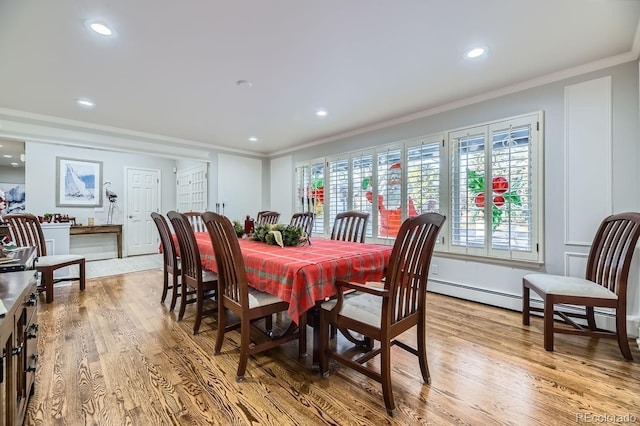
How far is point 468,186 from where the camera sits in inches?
129

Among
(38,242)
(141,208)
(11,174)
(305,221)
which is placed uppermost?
(11,174)

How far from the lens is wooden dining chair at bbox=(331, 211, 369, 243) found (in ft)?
10.1

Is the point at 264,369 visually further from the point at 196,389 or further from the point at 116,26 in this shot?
the point at 116,26

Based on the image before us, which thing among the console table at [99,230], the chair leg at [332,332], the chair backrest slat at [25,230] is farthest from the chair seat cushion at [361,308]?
the console table at [99,230]

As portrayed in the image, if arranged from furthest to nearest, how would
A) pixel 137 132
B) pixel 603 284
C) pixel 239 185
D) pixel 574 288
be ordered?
1. pixel 239 185
2. pixel 137 132
3. pixel 603 284
4. pixel 574 288

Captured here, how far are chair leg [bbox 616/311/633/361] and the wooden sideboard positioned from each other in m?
3.36

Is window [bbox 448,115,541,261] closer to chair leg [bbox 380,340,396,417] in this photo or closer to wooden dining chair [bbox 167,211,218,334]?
chair leg [bbox 380,340,396,417]

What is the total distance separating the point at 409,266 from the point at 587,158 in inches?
93.0

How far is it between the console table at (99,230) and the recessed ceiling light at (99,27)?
496cm

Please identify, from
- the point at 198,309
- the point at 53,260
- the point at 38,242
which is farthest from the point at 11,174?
the point at 198,309

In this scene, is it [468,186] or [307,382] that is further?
[468,186]

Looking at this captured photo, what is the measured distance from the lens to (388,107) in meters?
3.61

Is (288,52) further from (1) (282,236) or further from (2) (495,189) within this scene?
(2) (495,189)

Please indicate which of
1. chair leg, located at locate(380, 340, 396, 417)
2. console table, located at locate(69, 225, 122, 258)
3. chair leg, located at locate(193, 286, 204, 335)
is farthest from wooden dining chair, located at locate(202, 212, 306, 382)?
console table, located at locate(69, 225, 122, 258)
